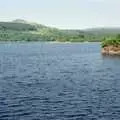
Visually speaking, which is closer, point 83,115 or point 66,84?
point 83,115

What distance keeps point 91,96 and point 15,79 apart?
1254 inches

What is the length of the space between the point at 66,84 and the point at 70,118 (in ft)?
116

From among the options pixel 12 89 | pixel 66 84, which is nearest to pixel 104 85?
pixel 66 84

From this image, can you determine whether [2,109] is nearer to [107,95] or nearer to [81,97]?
[81,97]

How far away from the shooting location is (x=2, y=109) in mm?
68125

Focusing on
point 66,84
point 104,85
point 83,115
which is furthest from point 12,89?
point 83,115

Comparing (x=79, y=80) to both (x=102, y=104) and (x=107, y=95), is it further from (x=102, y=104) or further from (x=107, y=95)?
(x=102, y=104)

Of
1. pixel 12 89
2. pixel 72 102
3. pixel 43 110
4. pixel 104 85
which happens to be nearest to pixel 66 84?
pixel 104 85

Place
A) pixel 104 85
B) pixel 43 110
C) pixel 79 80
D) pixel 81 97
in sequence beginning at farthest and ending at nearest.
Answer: pixel 79 80, pixel 104 85, pixel 81 97, pixel 43 110

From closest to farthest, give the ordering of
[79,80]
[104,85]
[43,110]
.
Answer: [43,110] < [104,85] < [79,80]

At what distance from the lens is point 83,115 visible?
6400cm

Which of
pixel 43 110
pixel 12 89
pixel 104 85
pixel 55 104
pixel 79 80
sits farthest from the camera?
pixel 79 80

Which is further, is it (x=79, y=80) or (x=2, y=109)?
(x=79, y=80)

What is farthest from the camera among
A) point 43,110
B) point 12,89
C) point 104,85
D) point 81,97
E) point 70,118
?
point 104,85
